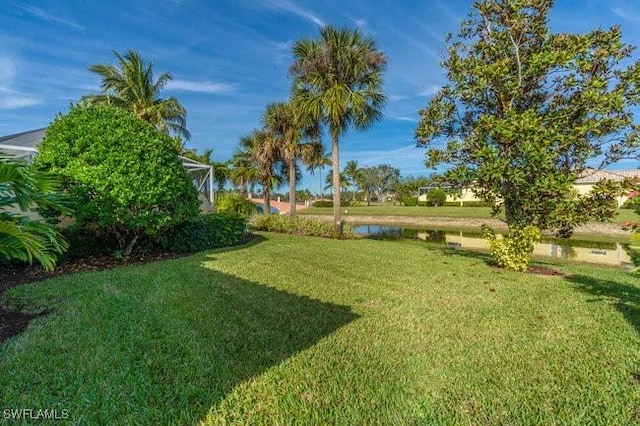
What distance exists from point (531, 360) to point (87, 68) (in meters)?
24.0

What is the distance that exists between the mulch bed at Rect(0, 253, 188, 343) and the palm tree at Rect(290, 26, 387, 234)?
797 centimetres

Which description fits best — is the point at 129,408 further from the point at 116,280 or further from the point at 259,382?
the point at 116,280

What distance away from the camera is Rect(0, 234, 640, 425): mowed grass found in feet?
7.47

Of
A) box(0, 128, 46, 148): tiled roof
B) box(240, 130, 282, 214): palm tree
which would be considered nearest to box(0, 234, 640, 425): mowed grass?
box(0, 128, 46, 148): tiled roof

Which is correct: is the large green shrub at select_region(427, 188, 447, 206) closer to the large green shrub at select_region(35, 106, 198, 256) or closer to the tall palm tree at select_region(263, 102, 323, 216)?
the tall palm tree at select_region(263, 102, 323, 216)

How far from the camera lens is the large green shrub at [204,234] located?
8.03 m

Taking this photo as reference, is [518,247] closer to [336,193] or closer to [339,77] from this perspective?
[336,193]

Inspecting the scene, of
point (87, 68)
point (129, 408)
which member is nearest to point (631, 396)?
point (129, 408)

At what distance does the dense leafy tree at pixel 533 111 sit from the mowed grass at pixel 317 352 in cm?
197

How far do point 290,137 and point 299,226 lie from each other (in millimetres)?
6682

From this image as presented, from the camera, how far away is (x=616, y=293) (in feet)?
17.8

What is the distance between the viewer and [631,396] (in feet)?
7.97

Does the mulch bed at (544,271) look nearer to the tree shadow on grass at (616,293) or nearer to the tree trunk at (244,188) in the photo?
the tree shadow on grass at (616,293)

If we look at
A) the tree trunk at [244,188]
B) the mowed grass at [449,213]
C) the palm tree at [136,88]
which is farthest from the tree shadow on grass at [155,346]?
the mowed grass at [449,213]
